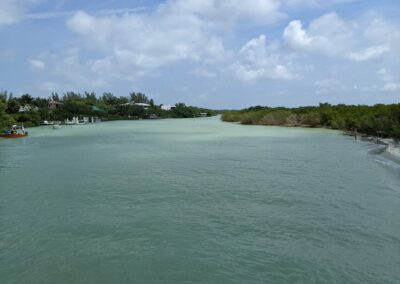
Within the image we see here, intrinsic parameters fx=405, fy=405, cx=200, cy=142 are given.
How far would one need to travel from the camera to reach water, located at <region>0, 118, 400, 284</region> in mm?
9930

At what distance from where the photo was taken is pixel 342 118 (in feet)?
223

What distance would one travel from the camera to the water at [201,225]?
32.6ft

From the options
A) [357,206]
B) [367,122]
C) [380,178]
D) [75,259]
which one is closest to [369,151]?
[380,178]

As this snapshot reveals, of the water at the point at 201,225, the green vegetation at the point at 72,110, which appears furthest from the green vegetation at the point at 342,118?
the green vegetation at the point at 72,110

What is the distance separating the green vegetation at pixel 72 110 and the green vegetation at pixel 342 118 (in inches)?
1784

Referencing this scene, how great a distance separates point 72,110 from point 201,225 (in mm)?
116420

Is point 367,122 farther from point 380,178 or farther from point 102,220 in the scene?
point 102,220

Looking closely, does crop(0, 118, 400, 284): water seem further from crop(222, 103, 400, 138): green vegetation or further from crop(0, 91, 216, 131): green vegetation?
crop(0, 91, 216, 131): green vegetation

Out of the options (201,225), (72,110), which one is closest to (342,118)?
(201,225)

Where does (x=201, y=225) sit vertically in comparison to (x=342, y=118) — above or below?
below

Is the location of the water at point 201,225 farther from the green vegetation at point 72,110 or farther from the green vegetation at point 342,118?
the green vegetation at point 72,110

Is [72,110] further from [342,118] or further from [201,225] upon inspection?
[201,225]

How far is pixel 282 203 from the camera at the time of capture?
16.2 m

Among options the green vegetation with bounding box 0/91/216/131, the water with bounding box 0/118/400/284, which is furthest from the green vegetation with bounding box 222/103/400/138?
the green vegetation with bounding box 0/91/216/131
